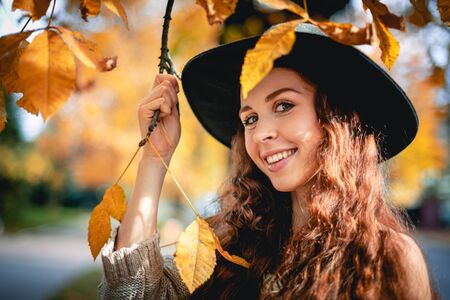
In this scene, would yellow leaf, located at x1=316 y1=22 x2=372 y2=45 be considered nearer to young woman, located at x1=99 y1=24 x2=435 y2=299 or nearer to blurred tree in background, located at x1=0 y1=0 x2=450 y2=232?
young woman, located at x1=99 y1=24 x2=435 y2=299

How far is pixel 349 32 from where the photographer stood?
34.3 inches

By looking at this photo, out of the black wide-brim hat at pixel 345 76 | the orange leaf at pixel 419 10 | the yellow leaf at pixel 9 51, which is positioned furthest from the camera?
the black wide-brim hat at pixel 345 76

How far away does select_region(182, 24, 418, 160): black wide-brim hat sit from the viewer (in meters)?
1.43

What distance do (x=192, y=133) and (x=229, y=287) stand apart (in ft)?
17.2

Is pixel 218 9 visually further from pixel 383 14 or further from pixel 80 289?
pixel 80 289

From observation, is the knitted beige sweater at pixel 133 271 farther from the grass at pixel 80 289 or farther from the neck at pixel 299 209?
the grass at pixel 80 289

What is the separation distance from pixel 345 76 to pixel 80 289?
675cm

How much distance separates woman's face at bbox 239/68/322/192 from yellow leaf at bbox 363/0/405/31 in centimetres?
46

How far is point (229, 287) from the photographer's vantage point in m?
1.67

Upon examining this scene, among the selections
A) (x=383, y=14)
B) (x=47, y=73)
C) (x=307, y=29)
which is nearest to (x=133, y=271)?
(x=47, y=73)

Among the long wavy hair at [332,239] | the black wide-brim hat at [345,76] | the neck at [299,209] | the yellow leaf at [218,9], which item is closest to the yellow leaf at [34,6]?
the yellow leaf at [218,9]

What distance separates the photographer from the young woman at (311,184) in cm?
139

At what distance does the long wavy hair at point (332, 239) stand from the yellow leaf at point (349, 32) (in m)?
0.67

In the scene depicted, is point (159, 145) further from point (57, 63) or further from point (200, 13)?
point (200, 13)
